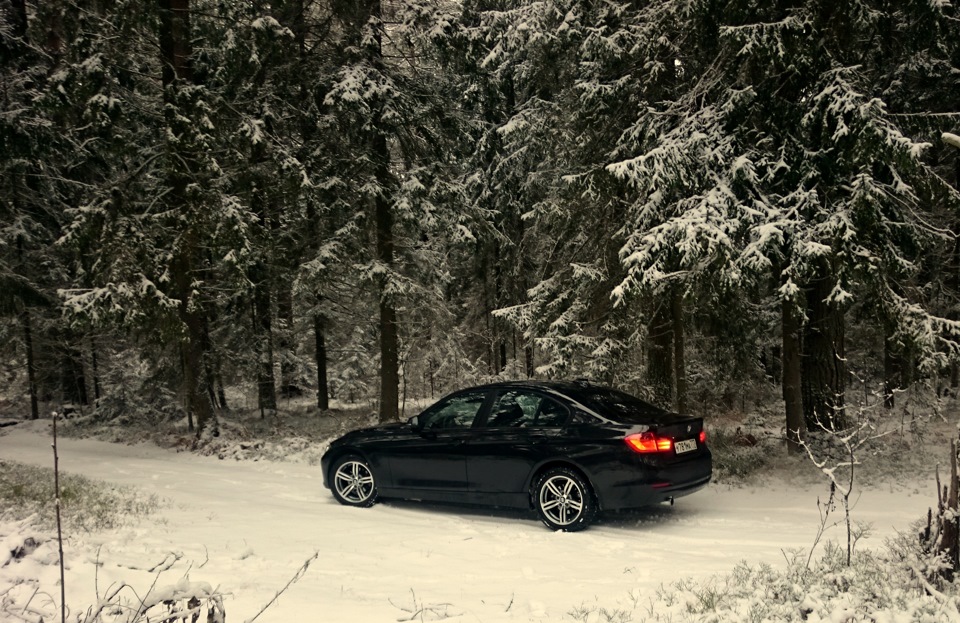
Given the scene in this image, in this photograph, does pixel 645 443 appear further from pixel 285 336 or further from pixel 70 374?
pixel 70 374

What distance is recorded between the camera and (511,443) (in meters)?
7.60

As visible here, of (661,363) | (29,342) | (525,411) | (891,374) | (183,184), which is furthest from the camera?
(29,342)

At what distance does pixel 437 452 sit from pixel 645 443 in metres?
2.53

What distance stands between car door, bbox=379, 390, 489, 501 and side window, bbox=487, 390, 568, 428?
27 cm

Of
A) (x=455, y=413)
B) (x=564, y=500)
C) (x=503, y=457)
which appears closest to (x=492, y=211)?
(x=455, y=413)

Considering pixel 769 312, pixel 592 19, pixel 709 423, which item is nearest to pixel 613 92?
pixel 592 19

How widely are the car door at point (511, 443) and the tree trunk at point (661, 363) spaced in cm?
637

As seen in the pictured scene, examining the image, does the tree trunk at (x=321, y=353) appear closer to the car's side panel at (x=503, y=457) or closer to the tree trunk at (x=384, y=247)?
the tree trunk at (x=384, y=247)

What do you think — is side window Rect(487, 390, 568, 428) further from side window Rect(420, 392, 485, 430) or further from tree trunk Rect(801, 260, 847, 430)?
tree trunk Rect(801, 260, 847, 430)

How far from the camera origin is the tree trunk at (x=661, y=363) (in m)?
13.6

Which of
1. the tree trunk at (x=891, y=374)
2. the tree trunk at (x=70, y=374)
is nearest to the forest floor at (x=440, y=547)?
the tree trunk at (x=891, y=374)

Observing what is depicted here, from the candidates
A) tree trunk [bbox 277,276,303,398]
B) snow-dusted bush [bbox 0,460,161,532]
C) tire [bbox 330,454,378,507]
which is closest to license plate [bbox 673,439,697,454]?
tire [bbox 330,454,378,507]

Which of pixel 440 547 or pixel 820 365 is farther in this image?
pixel 820 365

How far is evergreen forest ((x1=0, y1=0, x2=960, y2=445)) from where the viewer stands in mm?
8969
